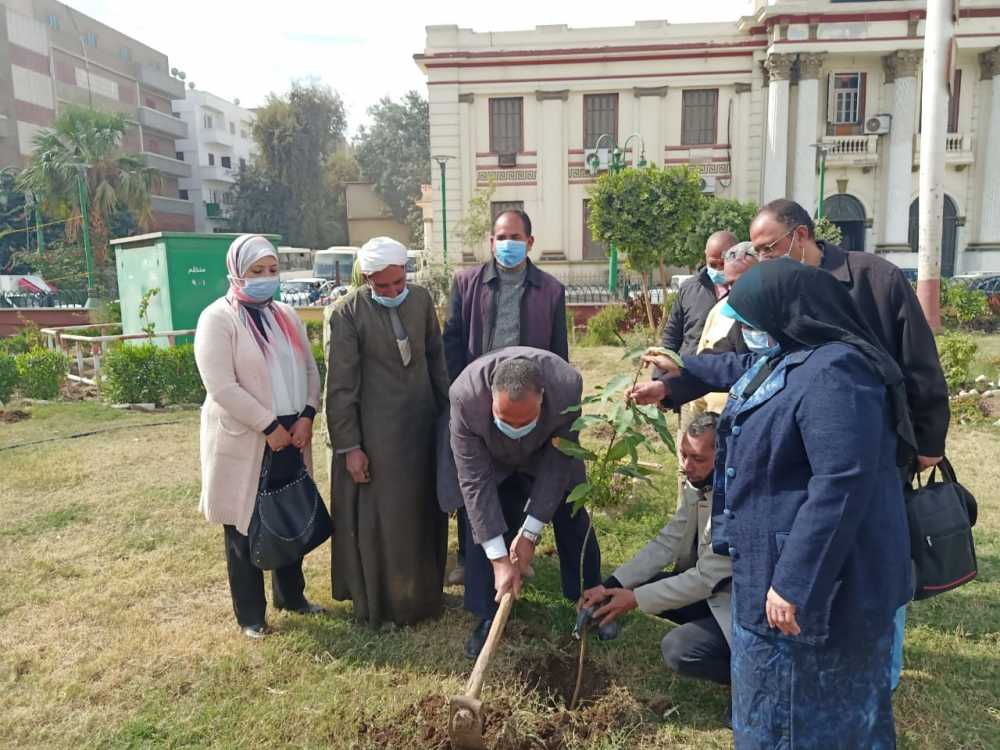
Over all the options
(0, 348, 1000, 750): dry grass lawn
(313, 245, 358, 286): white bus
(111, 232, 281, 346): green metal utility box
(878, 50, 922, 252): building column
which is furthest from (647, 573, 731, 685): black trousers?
(313, 245, 358, 286): white bus

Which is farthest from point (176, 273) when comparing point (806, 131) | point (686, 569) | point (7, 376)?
point (806, 131)

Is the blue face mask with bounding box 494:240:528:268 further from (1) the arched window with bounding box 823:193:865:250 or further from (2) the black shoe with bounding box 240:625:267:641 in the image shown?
(1) the arched window with bounding box 823:193:865:250

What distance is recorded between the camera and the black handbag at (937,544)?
239 centimetres

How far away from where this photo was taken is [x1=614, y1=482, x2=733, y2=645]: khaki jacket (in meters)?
2.65

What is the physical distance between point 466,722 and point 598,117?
23.4 metres

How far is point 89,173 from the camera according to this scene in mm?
26656

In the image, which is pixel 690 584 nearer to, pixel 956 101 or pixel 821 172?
pixel 821 172

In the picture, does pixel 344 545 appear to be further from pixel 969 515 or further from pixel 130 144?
pixel 130 144

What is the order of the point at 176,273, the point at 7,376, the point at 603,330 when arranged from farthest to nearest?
the point at 603,330 → the point at 176,273 → the point at 7,376

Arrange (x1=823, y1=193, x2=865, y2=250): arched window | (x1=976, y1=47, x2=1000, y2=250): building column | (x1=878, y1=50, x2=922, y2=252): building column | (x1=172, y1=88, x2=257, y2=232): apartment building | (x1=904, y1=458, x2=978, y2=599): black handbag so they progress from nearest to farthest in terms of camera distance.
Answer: (x1=904, y1=458, x2=978, y2=599): black handbag → (x1=878, y1=50, x2=922, y2=252): building column → (x1=976, y1=47, x2=1000, y2=250): building column → (x1=823, y1=193, x2=865, y2=250): arched window → (x1=172, y1=88, x2=257, y2=232): apartment building

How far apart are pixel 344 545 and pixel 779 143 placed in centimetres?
2258

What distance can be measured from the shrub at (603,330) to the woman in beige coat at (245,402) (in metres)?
9.72

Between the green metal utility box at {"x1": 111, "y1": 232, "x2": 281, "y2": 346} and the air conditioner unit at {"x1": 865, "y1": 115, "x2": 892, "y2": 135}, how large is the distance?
767 inches

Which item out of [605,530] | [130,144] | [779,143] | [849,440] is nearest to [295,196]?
[130,144]
